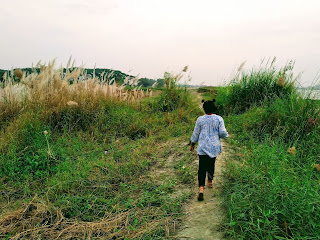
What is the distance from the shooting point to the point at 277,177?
281 centimetres

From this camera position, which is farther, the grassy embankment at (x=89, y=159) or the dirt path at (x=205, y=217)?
the grassy embankment at (x=89, y=159)

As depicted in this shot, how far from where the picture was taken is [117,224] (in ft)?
9.73

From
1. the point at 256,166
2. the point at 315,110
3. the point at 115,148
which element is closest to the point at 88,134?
the point at 115,148

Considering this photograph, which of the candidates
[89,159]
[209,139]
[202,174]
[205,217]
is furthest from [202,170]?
[89,159]

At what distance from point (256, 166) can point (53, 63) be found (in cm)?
559

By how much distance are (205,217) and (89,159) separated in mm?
2666

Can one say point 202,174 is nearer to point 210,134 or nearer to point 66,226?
point 210,134

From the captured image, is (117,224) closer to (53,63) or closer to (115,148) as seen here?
(115,148)

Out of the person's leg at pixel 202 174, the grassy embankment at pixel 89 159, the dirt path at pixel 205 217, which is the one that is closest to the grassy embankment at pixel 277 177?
the dirt path at pixel 205 217

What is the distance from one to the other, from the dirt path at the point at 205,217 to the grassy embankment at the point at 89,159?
140mm

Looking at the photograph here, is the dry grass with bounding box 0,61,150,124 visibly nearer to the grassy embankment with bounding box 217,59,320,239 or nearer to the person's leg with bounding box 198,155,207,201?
the grassy embankment with bounding box 217,59,320,239

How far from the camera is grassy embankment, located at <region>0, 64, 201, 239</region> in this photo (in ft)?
9.91

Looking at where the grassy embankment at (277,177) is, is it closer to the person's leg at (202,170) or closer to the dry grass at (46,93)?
the person's leg at (202,170)

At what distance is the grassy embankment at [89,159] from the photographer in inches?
119
